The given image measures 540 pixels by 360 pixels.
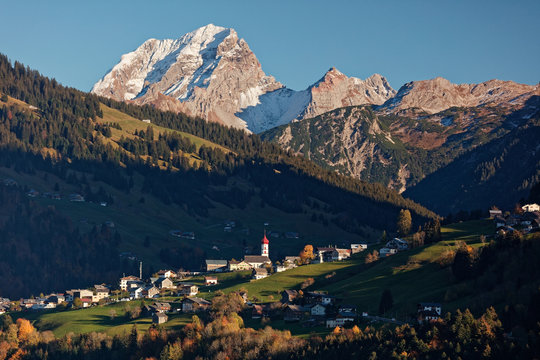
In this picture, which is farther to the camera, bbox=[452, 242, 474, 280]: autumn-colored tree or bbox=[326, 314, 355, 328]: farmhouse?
bbox=[452, 242, 474, 280]: autumn-colored tree

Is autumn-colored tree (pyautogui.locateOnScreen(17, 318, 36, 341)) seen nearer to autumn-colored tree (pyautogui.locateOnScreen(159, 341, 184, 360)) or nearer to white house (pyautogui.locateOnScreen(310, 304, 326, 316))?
autumn-colored tree (pyautogui.locateOnScreen(159, 341, 184, 360))

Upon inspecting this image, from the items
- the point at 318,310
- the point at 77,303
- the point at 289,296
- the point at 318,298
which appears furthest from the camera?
the point at 77,303

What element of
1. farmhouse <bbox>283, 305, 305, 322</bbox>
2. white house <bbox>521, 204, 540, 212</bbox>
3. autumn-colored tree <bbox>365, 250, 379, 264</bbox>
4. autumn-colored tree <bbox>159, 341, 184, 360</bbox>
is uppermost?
white house <bbox>521, 204, 540, 212</bbox>

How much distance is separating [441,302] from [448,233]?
60651 mm

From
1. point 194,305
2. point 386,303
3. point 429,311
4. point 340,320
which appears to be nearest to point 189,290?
point 194,305

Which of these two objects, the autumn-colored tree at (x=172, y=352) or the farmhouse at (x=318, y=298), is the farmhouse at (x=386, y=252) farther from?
the autumn-colored tree at (x=172, y=352)

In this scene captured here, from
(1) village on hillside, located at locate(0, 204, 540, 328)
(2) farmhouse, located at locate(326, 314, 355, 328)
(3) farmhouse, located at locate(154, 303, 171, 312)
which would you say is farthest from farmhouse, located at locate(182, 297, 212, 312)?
(2) farmhouse, located at locate(326, 314, 355, 328)

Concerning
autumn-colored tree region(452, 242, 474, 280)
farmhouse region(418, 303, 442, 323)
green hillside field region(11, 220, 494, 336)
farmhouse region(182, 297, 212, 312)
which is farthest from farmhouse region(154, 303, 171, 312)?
farmhouse region(418, 303, 442, 323)

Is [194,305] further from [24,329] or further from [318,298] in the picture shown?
[24,329]

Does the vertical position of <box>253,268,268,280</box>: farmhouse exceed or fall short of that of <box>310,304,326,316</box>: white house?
it exceeds it

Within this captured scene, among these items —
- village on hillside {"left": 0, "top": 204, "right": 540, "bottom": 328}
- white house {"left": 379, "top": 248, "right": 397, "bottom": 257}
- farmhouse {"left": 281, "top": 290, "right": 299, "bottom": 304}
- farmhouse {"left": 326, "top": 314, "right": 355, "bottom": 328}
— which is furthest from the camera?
white house {"left": 379, "top": 248, "right": 397, "bottom": 257}

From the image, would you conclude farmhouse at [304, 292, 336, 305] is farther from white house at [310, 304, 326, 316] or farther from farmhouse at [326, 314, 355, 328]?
farmhouse at [326, 314, 355, 328]

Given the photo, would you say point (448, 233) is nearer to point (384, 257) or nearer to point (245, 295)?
point (384, 257)

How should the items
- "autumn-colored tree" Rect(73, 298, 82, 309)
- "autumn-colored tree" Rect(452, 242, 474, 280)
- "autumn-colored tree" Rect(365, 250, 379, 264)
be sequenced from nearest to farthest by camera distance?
"autumn-colored tree" Rect(452, 242, 474, 280)
"autumn-colored tree" Rect(365, 250, 379, 264)
"autumn-colored tree" Rect(73, 298, 82, 309)
